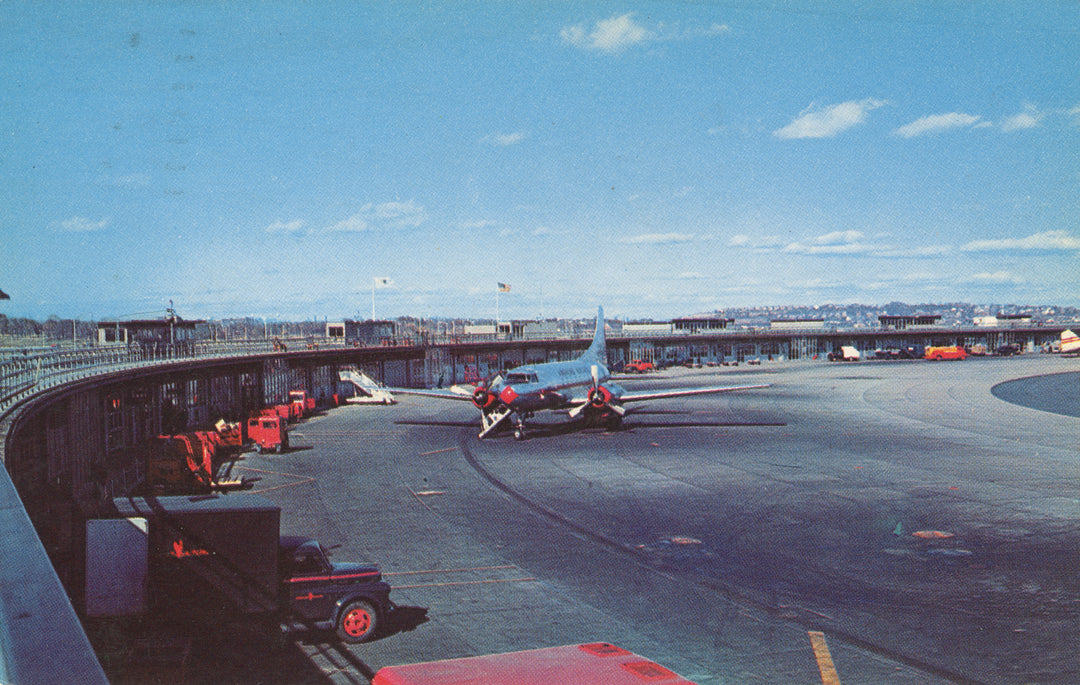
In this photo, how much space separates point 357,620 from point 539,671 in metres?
9.92

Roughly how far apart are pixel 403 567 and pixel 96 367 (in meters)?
20.7

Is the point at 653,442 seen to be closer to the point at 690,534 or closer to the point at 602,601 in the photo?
the point at 690,534

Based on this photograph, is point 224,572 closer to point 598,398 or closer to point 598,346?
point 598,398

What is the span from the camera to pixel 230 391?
60.0 meters

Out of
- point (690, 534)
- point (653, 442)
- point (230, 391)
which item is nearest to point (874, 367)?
point (653, 442)

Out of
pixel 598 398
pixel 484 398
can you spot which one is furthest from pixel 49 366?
pixel 598 398

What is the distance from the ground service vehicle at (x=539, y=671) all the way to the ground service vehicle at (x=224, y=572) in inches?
360

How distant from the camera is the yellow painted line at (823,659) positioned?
13.5 metres

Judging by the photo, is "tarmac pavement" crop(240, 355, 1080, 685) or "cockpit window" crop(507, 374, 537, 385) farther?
"cockpit window" crop(507, 374, 537, 385)

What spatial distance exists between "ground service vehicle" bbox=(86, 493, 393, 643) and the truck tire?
20 mm

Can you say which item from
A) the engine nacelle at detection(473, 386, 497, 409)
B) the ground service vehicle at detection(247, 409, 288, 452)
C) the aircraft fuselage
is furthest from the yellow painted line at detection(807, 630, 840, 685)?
the ground service vehicle at detection(247, 409, 288, 452)

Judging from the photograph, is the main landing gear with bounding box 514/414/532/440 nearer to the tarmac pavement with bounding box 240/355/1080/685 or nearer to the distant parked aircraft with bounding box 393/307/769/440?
the distant parked aircraft with bounding box 393/307/769/440

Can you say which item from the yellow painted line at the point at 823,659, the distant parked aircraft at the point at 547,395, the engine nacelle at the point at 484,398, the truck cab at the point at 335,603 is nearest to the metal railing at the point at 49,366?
the truck cab at the point at 335,603

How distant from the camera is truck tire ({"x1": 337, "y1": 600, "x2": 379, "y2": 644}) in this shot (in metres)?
15.6
